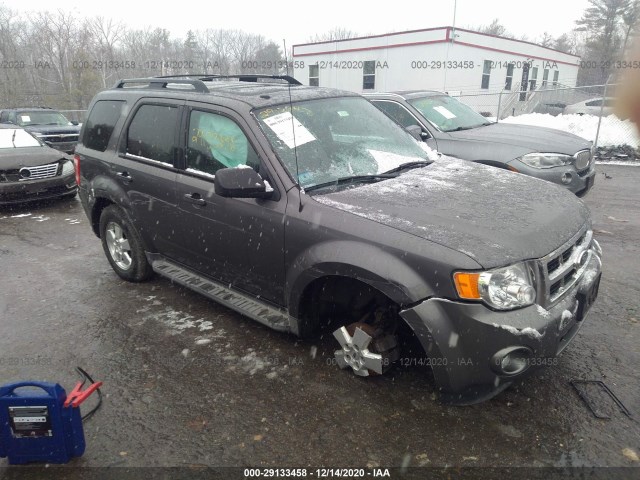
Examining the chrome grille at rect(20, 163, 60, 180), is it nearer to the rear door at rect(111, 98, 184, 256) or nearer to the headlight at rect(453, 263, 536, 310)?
the rear door at rect(111, 98, 184, 256)

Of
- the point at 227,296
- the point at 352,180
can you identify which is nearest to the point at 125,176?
the point at 227,296

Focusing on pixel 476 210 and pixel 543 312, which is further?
pixel 476 210

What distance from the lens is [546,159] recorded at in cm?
576

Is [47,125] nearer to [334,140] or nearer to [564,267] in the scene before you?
[334,140]

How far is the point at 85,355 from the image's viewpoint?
3.46 metres

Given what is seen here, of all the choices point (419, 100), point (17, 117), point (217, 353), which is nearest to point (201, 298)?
point (217, 353)

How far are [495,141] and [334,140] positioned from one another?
340 cm

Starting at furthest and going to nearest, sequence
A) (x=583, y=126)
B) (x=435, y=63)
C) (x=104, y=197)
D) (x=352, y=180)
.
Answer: (x=435, y=63) → (x=583, y=126) → (x=104, y=197) → (x=352, y=180)

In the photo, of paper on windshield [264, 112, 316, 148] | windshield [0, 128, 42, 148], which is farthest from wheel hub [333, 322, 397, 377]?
windshield [0, 128, 42, 148]

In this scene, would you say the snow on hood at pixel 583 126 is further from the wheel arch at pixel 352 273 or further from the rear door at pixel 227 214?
the wheel arch at pixel 352 273

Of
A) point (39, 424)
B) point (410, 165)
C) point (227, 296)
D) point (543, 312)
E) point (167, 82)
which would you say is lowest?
point (39, 424)

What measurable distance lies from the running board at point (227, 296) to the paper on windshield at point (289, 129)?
1.15 metres

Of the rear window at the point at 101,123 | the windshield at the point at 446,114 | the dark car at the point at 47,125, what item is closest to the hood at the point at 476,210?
the rear window at the point at 101,123

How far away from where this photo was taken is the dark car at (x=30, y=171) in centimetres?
765
